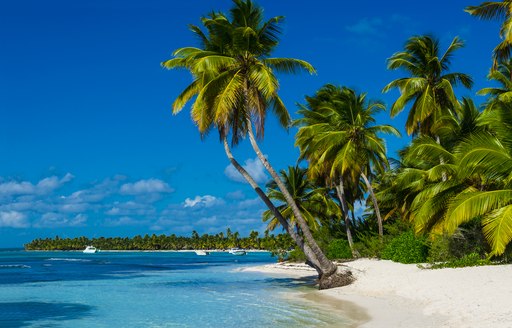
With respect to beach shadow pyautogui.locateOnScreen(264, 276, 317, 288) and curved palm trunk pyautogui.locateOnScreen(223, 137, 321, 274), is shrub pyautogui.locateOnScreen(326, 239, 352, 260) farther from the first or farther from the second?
curved palm trunk pyautogui.locateOnScreen(223, 137, 321, 274)

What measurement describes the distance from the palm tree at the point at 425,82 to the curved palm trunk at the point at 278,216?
11769mm

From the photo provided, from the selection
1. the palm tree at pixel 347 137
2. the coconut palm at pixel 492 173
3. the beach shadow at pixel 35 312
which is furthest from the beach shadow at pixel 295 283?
the coconut palm at pixel 492 173

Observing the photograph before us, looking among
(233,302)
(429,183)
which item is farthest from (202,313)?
(429,183)

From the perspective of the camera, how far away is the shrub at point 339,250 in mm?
34344

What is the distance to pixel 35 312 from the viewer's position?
1933 cm

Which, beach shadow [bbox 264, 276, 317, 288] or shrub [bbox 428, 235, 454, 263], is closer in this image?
shrub [bbox 428, 235, 454, 263]

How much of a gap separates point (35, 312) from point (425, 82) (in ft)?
80.3

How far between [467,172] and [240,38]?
39.6 feet

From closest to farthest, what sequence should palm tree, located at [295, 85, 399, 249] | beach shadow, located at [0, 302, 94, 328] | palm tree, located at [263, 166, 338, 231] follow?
beach shadow, located at [0, 302, 94, 328], palm tree, located at [295, 85, 399, 249], palm tree, located at [263, 166, 338, 231]

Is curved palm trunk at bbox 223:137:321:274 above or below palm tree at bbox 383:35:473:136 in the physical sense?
below

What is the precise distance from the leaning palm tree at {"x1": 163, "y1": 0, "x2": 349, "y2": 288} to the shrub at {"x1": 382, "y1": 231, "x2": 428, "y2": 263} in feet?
15.5

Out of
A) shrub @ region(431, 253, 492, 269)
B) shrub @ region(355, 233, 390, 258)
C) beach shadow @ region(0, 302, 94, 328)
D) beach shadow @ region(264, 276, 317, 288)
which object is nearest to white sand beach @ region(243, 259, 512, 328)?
shrub @ region(431, 253, 492, 269)

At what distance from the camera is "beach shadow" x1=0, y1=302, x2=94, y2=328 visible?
16916 millimetres

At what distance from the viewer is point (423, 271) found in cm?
2097
